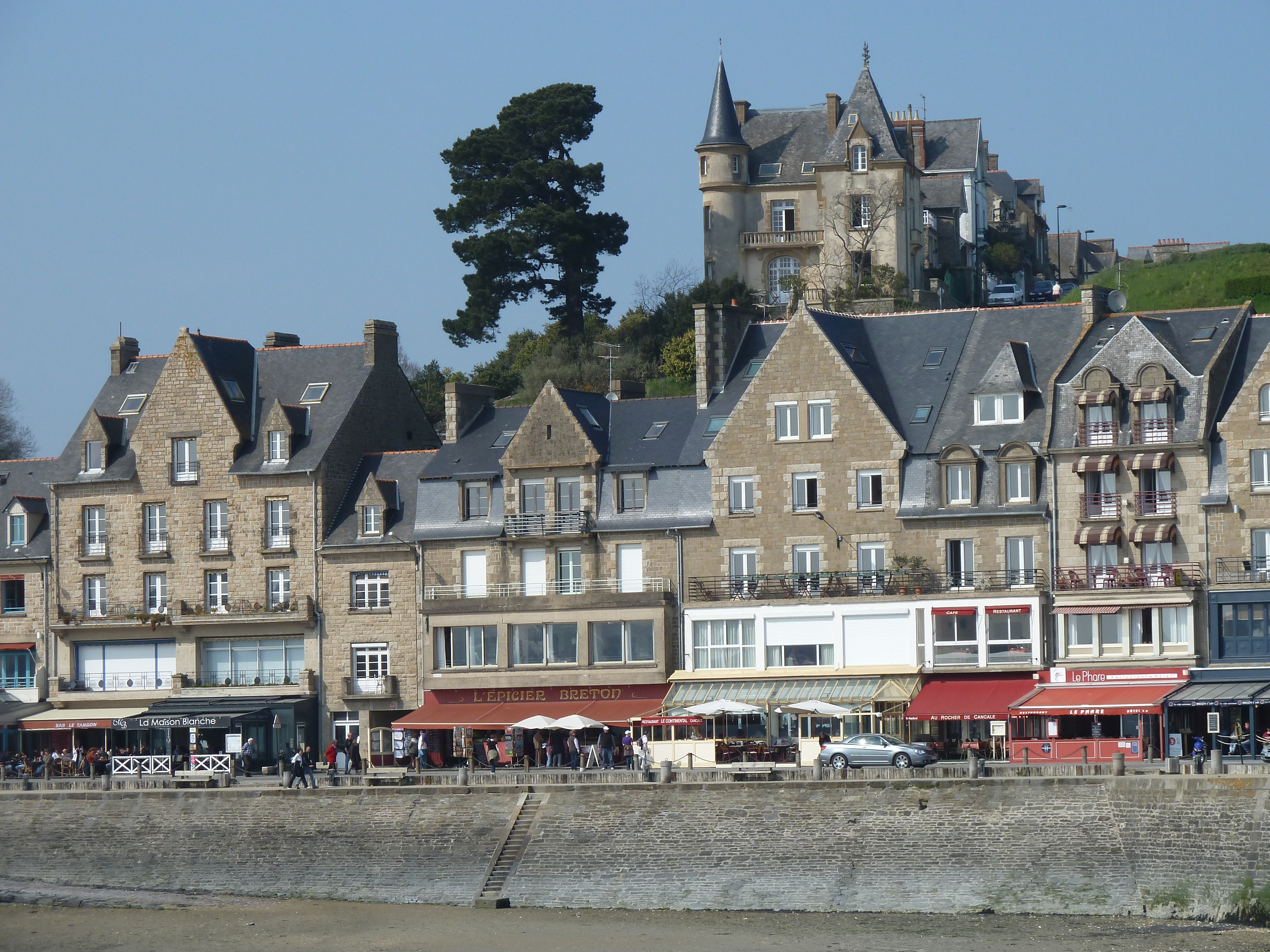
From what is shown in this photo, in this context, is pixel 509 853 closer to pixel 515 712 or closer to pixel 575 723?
pixel 575 723

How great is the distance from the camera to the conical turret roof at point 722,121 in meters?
92.8

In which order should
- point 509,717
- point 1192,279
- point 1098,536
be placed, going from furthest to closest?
point 1192,279 < point 509,717 < point 1098,536

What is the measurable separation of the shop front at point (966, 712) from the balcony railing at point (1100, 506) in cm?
464

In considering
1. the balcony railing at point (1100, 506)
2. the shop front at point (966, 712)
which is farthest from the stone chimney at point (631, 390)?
the balcony railing at point (1100, 506)

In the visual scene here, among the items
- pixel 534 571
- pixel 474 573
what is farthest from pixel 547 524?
pixel 474 573

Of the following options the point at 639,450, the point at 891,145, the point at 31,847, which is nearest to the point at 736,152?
the point at 891,145

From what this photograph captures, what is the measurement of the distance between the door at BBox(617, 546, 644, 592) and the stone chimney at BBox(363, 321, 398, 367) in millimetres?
12187

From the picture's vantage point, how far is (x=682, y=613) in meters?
63.4

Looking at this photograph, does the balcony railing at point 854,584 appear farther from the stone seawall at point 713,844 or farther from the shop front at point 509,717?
the stone seawall at point 713,844

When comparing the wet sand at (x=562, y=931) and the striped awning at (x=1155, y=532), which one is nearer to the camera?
the wet sand at (x=562, y=931)

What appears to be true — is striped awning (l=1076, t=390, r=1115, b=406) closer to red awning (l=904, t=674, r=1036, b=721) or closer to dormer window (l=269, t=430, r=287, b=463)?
red awning (l=904, t=674, r=1036, b=721)

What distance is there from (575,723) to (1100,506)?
15200 mm

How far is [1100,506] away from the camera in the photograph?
195 feet

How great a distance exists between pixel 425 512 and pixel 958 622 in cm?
1668
